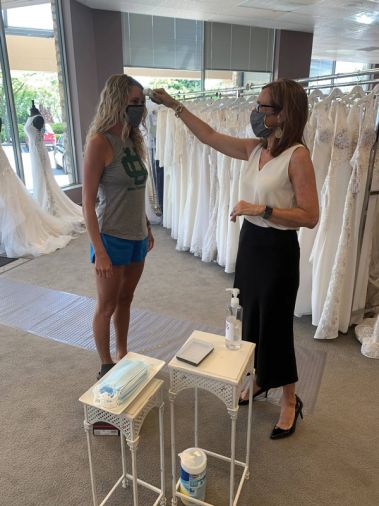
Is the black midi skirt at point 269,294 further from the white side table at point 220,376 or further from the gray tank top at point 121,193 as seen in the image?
the gray tank top at point 121,193

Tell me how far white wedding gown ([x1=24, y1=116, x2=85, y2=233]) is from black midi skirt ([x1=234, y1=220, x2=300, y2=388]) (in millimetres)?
3449

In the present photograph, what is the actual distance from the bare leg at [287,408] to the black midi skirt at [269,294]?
0.23ft

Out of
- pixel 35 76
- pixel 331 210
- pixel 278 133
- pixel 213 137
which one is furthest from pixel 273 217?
pixel 35 76

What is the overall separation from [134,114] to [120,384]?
108 centimetres

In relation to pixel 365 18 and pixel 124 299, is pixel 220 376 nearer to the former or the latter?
pixel 124 299

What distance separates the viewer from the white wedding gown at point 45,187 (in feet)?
14.7

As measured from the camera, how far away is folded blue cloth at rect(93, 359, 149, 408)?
1176mm

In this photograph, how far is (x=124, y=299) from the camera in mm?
2020

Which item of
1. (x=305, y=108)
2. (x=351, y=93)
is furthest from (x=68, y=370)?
(x=351, y=93)

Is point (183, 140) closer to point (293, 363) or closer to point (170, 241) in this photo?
point (170, 241)

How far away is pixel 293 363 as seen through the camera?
5.67 ft

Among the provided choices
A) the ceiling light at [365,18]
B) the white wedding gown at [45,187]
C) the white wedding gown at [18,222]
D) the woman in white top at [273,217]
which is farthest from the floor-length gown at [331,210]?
the ceiling light at [365,18]

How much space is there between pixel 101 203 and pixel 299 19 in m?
6.18

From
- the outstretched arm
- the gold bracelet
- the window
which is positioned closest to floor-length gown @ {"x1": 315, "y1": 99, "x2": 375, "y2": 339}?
the outstretched arm
